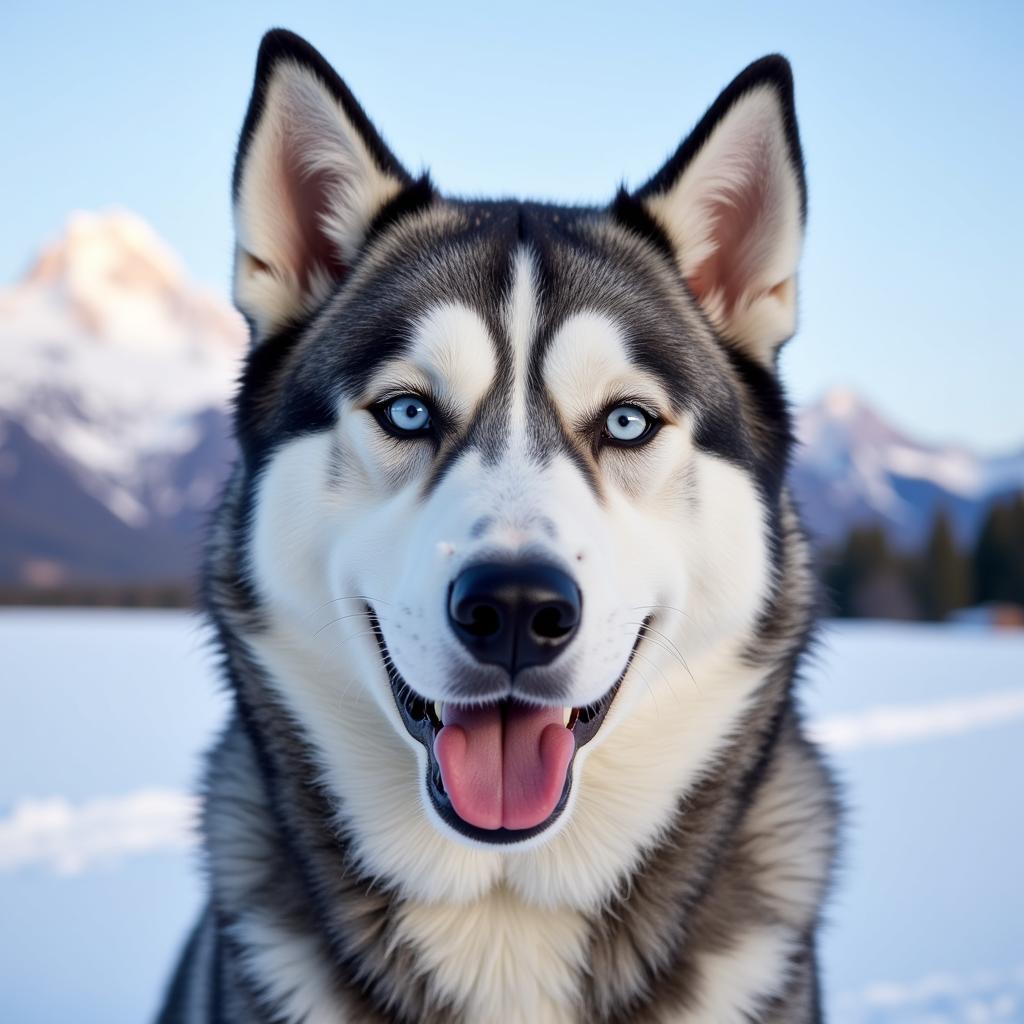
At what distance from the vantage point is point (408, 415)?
7.09 feet

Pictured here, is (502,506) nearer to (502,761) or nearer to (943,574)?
(502,761)

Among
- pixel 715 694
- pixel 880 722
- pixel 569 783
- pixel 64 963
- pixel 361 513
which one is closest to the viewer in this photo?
pixel 569 783

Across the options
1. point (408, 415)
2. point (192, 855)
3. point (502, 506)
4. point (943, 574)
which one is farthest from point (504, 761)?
point (943, 574)

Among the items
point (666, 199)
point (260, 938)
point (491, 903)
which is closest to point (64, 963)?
point (260, 938)

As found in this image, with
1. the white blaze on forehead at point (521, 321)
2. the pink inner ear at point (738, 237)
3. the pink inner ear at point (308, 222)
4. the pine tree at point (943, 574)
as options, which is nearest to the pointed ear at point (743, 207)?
the pink inner ear at point (738, 237)

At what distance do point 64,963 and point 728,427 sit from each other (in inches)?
138

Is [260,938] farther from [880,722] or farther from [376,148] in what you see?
[880,722]

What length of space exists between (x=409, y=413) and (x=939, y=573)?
38427 millimetres

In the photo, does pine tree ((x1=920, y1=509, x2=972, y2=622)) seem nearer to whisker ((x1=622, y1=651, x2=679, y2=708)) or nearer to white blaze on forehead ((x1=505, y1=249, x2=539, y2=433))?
whisker ((x1=622, y1=651, x2=679, y2=708))

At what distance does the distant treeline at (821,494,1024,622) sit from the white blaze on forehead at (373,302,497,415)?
1412 inches

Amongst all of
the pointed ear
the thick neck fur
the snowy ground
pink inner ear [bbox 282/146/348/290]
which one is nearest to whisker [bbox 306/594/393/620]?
the thick neck fur

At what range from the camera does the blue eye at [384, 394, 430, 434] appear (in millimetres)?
2154

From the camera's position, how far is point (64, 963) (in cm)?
398

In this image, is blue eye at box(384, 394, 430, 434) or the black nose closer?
the black nose
